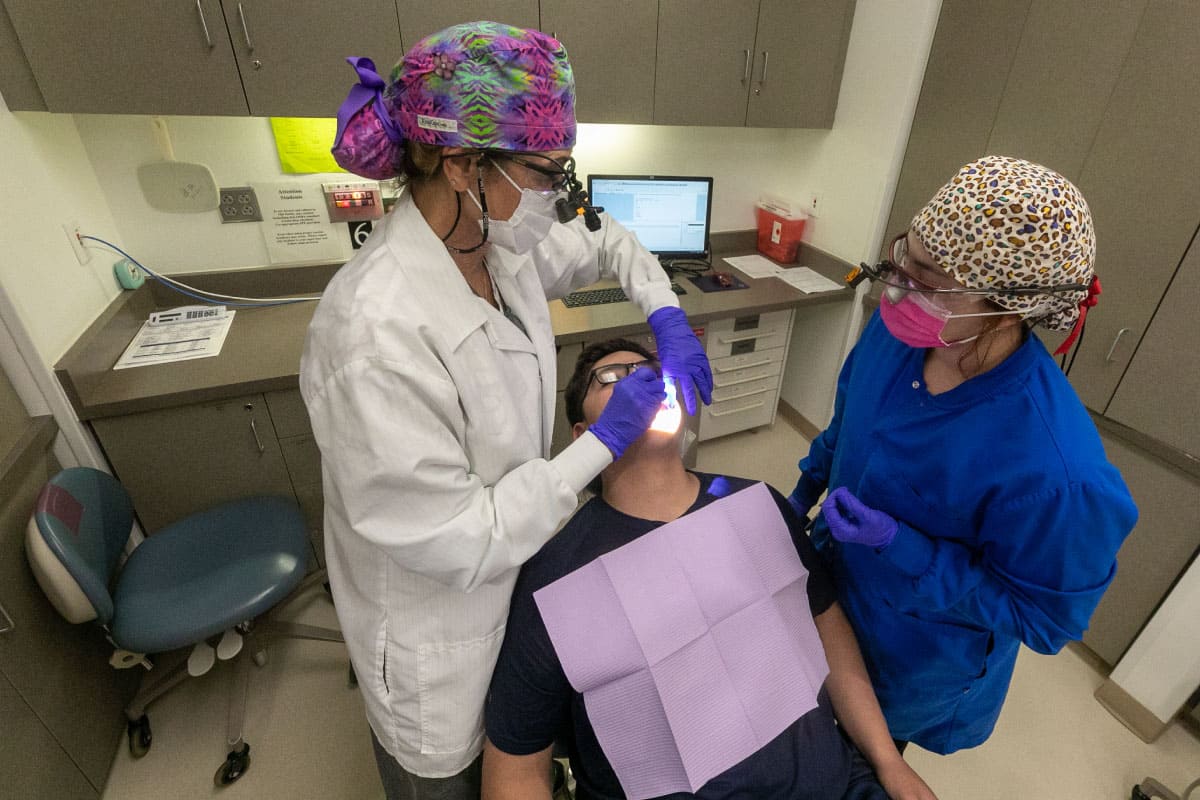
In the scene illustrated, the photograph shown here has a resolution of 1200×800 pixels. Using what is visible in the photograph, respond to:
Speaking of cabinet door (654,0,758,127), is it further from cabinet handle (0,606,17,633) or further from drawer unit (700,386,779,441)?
cabinet handle (0,606,17,633)

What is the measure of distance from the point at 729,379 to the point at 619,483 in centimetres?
168

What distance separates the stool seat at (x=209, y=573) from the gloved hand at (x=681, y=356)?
1189mm

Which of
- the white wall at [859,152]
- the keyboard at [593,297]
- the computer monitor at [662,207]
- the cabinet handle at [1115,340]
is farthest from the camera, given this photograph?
the computer monitor at [662,207]

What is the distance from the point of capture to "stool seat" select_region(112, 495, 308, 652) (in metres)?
1.48

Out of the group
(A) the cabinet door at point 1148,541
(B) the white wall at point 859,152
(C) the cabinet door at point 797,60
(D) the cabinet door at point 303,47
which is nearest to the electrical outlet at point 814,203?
(B) the white wall at point 859,152

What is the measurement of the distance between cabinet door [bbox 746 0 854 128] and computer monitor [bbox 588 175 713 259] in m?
0.38

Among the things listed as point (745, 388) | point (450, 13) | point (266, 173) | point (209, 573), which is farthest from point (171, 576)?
point (745, 388)

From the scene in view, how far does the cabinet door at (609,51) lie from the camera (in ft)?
6.27

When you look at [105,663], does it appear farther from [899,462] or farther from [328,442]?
[899,462]

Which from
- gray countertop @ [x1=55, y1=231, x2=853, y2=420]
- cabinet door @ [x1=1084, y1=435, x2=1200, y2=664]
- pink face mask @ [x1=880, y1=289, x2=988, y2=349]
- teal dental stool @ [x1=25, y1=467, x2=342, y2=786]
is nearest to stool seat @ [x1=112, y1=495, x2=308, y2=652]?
teal dental stool @ [x1=25, y1=467, x2=342, y2=786]

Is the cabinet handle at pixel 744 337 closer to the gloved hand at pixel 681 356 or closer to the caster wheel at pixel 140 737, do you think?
the gloved hand at pixel 681 356

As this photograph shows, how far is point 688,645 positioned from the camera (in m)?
1.08

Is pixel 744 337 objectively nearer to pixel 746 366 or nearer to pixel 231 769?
pixel 746 366

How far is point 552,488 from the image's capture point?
0.96 meters
